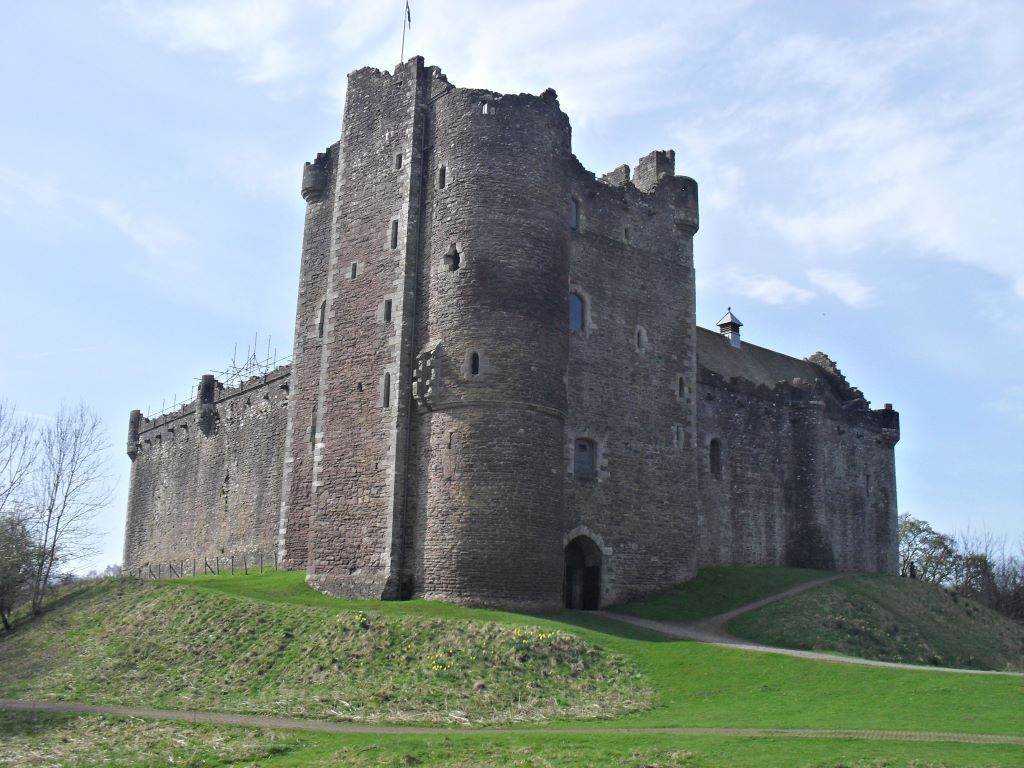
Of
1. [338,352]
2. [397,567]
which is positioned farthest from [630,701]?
[338,352]

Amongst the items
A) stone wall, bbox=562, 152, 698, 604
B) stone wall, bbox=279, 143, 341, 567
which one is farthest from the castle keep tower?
stone wall, bbox=562, 152, 698, 604

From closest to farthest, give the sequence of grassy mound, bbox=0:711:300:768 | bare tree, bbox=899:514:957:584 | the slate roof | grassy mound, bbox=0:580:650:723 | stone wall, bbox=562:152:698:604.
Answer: grassy mound, bbox=0:711:300:768, grassy mound, bbox=0:580:650:723, stone wall, bbox=562:152:698:604, the slate roof, bare tree, bbox=899:514:957:584

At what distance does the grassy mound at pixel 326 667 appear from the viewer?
22219mm

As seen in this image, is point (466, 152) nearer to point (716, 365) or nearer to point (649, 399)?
point (649, 399)

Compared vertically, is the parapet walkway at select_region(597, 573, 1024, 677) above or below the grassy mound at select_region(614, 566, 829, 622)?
below

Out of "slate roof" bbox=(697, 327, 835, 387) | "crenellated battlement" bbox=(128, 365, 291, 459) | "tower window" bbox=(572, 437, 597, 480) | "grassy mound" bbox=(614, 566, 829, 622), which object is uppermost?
"slate roof" bbox=(697, 327, 835, 387)

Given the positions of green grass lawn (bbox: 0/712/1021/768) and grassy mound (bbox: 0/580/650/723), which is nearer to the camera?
green grass lawn (bbox: 0/712/1021/768)

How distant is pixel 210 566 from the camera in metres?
45.0

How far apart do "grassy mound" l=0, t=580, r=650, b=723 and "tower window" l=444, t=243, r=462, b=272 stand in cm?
1080

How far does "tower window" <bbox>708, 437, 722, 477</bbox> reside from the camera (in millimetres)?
44000

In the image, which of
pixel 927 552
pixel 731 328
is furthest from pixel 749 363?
pixel 927 552

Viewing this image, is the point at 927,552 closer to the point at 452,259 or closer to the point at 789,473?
the point at 789,473

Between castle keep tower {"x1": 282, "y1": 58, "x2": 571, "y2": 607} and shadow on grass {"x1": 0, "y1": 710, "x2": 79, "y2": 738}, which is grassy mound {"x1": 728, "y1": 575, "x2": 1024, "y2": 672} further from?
shadow on grass {"x1": 0, "y1": 710, "x2": 79, "y2": 738}

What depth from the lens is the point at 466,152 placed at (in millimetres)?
33594
